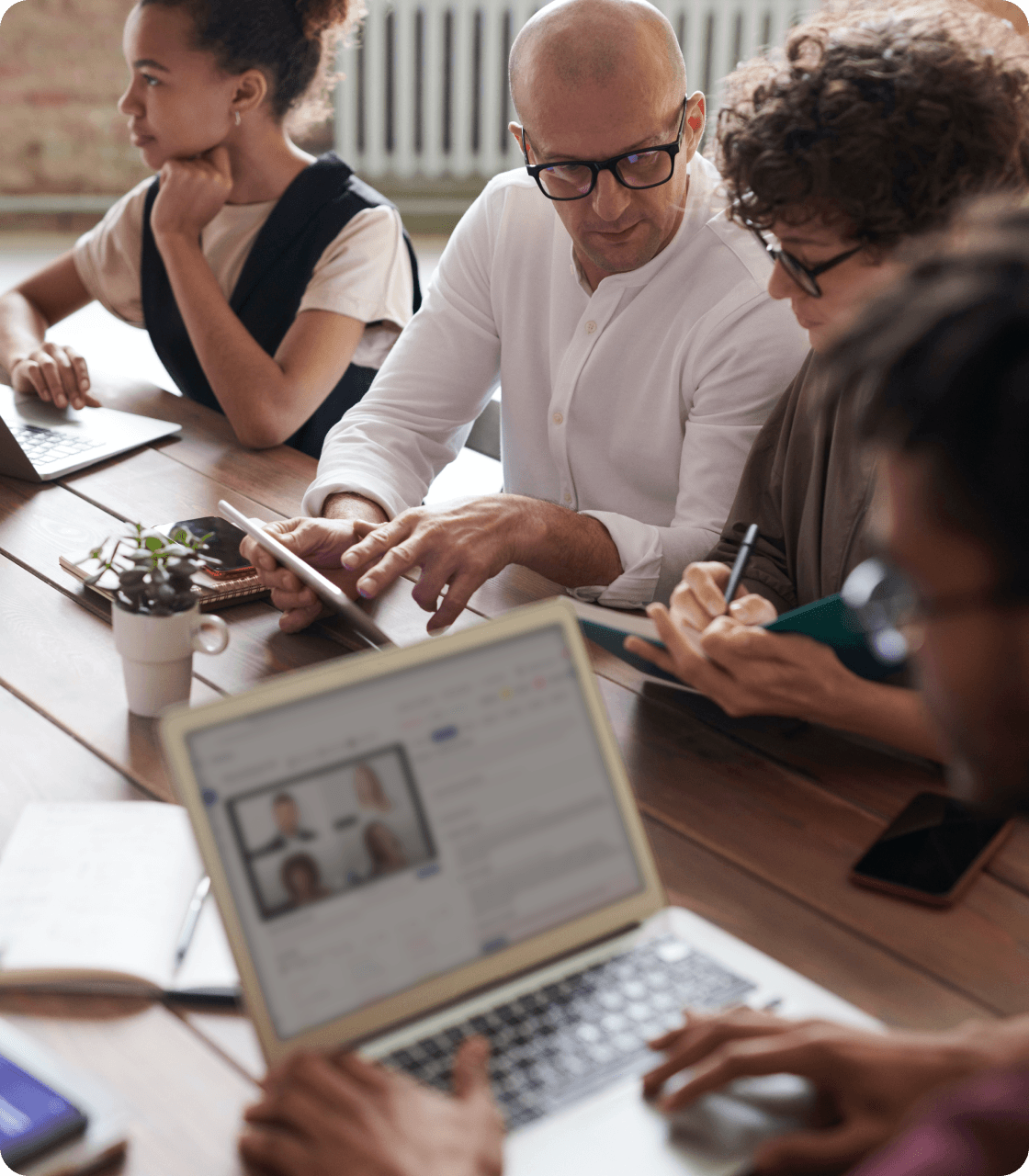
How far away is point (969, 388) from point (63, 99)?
558cm

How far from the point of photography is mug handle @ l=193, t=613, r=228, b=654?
112 cm

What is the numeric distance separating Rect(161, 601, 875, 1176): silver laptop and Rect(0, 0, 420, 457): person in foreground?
3.68ft

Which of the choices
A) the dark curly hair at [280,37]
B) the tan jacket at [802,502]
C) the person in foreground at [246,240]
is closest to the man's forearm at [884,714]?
the tan jacket at [802,502]

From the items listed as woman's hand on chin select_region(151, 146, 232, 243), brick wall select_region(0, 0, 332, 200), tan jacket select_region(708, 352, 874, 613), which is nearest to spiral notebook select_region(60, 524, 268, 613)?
tan jacket select_region(708, 352, 874, 613)

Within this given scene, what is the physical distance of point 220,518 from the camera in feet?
5.02

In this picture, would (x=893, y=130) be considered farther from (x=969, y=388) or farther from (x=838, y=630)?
(x=969, y=388)

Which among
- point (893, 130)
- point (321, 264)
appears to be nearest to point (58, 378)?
point (321, 264)

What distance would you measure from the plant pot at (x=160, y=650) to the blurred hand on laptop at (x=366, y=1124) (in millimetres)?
505

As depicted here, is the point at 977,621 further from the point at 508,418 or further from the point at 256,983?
the point at 508,418

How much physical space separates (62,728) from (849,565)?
0.82 metres

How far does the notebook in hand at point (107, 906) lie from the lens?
31.6 inches

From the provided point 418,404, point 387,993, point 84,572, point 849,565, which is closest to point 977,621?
point 387,993

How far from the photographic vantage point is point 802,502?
4.58 ft

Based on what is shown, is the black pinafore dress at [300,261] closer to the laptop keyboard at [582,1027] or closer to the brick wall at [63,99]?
the laptop keyboard at [582,1027]
